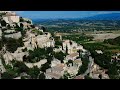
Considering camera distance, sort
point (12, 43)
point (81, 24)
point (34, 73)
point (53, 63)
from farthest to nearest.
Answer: point (12, 43)
point (53, 63)
point (34, 73)
point (81, 24)

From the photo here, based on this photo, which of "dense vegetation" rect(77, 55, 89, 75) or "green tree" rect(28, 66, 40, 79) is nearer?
"green tree" rect(28, 66, 40, 79)

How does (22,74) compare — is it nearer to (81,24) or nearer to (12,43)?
(81,24)

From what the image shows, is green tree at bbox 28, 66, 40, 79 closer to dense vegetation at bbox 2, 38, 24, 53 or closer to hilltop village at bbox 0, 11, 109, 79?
hilltop village at bbox 0, 11, 109, 79

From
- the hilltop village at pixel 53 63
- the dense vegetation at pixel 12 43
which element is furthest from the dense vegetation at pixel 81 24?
the dense vegetation at pixel 12 43


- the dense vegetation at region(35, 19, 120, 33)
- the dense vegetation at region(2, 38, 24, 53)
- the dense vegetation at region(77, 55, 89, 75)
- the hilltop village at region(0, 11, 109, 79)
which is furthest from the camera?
the dense vegetation at region(2, 38, 24, 53)

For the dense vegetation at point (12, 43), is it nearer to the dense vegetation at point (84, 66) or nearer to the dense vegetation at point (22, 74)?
the dense vegetation at point (84, 66)

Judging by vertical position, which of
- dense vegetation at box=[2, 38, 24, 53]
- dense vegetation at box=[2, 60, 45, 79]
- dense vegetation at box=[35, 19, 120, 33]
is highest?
dense vegetation at box=[35, 19, 120, 33]

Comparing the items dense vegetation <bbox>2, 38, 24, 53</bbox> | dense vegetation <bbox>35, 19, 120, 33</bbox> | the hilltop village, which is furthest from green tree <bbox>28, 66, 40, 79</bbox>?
dense vegetation <bbox>2, 38, 24, 53</bbox>

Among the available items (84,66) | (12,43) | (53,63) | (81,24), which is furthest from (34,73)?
(12,43)

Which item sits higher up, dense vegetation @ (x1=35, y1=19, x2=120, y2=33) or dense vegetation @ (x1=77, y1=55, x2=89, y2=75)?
dense vegetation @ (x1=35, y1=19, x2=120, y2=33)

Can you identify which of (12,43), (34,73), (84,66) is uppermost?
(34,73)
